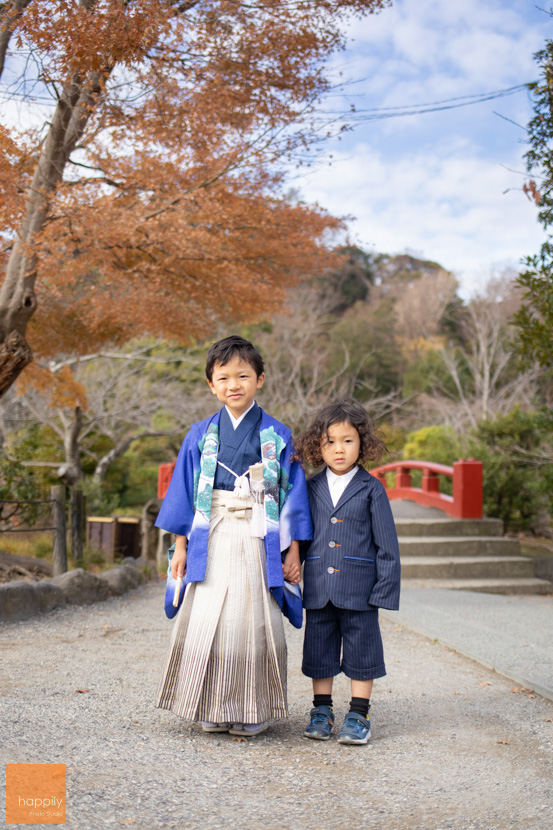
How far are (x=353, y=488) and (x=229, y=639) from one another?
0.76 metres

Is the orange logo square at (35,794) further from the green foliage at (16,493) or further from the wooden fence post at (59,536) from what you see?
the green foliage at (16,493)

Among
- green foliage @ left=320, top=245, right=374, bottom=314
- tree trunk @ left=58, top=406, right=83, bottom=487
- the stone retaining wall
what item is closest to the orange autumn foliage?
the stone retaining wall

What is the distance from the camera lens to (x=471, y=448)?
9.49m

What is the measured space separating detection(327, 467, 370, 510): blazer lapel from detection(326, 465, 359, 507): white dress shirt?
0.05 ft

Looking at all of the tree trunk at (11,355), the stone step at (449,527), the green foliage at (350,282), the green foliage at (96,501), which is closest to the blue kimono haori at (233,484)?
the tree trunk at (11,355)

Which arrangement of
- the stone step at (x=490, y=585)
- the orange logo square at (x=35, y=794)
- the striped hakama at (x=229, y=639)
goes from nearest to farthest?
the orange logo square at (x=35, y=794)
the striped hakama at (x=229, y=639)
the stone step at (x=490, y=585)

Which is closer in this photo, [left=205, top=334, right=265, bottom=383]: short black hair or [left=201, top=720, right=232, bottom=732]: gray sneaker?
[left=201, top=720, right=232, bottom=732]: gray sneaker

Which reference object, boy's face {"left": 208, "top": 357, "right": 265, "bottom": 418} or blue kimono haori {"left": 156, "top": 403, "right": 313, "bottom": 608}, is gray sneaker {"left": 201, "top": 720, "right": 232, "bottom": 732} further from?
boy's face {"left": 208, "top": 357, "right": 265, "bottom": 418}

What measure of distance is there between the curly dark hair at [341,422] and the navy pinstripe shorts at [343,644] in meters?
0.62

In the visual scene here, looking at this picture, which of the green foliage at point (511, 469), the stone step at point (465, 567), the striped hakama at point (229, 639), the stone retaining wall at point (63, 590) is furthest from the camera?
the green foliage at point (511, 469)

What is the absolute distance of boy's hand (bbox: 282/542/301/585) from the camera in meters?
2.79

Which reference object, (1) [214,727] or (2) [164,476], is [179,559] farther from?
(2) [164,476]

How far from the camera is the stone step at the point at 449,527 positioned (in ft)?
26.7

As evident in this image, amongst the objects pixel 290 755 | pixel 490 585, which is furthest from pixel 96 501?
pixel 290 755
